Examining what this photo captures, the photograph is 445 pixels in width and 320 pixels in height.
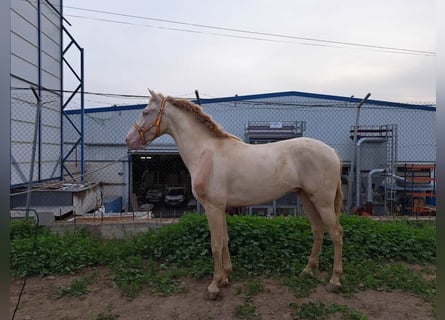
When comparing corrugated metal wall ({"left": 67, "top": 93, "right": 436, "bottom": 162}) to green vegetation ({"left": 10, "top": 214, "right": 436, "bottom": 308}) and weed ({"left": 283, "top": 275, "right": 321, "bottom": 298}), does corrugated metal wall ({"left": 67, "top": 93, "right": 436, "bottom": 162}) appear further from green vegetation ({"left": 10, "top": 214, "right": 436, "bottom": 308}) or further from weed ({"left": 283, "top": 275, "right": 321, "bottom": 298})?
weed ({"left": 283, "top": 275, "right": 321, "bottom": 298})

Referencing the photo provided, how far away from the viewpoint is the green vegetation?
3.29 metres

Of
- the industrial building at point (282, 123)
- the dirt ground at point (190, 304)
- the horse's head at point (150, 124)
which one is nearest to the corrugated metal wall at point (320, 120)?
the industrial building at point (282, 123)

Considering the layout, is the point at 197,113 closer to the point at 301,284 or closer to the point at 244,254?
the point at 244,254

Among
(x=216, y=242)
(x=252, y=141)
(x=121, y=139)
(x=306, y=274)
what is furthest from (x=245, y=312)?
(x=121, y=139)

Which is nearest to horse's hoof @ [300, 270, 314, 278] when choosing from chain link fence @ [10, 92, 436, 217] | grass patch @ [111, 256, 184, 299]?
grass patch @ [111, 256, 184, 299]

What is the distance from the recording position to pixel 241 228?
13.6ft

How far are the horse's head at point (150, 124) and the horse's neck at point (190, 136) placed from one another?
0.14 meters

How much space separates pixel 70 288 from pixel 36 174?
18.8 ft

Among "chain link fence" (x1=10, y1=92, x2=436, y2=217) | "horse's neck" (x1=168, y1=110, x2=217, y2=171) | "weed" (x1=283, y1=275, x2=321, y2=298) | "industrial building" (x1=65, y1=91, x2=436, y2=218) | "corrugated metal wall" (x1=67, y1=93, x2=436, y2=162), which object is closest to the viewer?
"weed" (x1=283, y1=275, x2=321, y2=298)

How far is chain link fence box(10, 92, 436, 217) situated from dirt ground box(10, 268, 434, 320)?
4.41 m

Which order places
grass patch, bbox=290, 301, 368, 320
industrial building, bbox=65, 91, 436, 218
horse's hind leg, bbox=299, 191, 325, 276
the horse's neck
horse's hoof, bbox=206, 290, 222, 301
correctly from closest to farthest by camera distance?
grass patch, bbox=290, 301, 368, 320 < horse's hoof, bbox=206, 290, 222, 301 < the horse's neck < horse's hind leg, bbox=299, 191, 325, 276 < industrial building, bbox=65, 91, 436, 218

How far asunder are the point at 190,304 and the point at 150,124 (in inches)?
73.0

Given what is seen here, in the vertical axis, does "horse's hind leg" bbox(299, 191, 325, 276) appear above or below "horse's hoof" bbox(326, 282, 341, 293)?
above

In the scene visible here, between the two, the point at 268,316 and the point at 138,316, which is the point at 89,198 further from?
the point at 268,316
